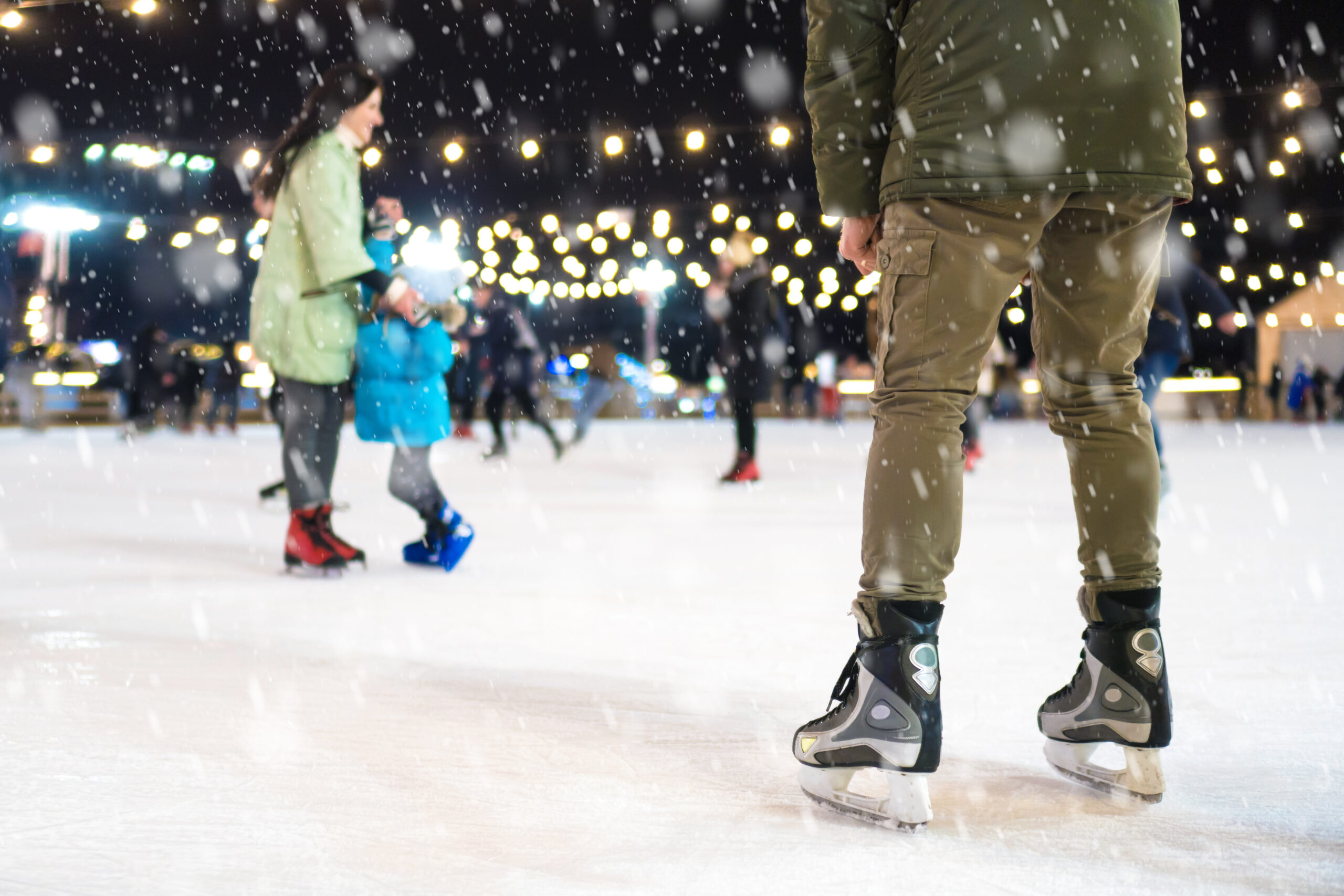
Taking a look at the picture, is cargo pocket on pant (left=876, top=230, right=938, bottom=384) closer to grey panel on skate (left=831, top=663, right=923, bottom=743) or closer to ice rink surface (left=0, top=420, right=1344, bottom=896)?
grey panel on skate (left=831, top=663, right=923, bottom=743)

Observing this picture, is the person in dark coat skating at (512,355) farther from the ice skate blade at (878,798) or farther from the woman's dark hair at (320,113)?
the ice skate blade at (878,798)

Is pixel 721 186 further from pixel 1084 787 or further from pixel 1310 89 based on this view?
pixel 1084 787

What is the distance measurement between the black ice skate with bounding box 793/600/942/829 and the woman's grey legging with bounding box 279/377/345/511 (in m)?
2.20

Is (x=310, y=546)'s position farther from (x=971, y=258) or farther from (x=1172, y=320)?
(x=1172, y=320)

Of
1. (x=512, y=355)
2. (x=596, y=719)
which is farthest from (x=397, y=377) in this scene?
(x=512, y=355)

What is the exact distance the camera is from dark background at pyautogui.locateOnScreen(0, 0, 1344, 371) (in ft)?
26.7

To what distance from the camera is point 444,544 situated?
3473 mm

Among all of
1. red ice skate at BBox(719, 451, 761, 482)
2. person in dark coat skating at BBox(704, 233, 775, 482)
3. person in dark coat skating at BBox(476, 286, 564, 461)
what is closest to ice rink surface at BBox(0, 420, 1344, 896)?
red ice skate at BBox(719, 451, 761, 482)

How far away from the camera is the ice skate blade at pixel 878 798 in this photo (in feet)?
4.39

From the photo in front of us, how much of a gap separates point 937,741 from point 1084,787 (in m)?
0.25

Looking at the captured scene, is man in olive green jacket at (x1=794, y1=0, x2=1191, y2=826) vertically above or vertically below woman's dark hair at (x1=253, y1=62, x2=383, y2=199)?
below

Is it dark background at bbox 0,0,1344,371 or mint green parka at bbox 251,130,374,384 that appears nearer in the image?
mint green parka at bbox 251,130,374,384

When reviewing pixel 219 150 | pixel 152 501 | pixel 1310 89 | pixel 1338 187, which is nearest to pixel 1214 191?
pixel 1338 187

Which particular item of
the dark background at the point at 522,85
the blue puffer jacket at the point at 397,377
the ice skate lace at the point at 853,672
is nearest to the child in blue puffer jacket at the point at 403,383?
the blue puffer jacket at the point at 397,377
